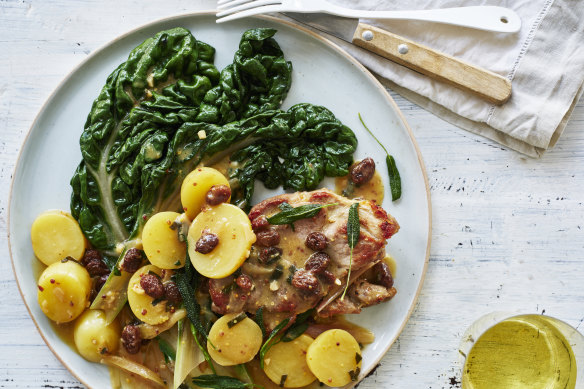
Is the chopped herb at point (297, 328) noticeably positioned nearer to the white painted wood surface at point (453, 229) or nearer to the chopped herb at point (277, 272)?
the chopped herb at point (277, 272)

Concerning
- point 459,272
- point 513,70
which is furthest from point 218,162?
point 513,70

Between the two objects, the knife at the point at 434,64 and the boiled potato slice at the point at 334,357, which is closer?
the boiled potato slice at the point at 334,357

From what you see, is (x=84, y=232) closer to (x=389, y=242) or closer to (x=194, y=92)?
(x=194, y=92)

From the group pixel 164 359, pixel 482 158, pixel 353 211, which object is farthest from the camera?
pixel 482 158

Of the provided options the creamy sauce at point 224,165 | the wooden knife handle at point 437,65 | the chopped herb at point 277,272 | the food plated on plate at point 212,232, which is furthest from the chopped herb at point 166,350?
the wooden knife handle at point 437,65

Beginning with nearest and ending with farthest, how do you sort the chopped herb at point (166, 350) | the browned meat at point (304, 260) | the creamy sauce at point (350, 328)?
the browned meat at point (304, 260) < the chopped herb at point (166, 350) < the creamy sauce at point (350, 328)

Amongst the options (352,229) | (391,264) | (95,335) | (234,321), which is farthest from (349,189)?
(95,335)
